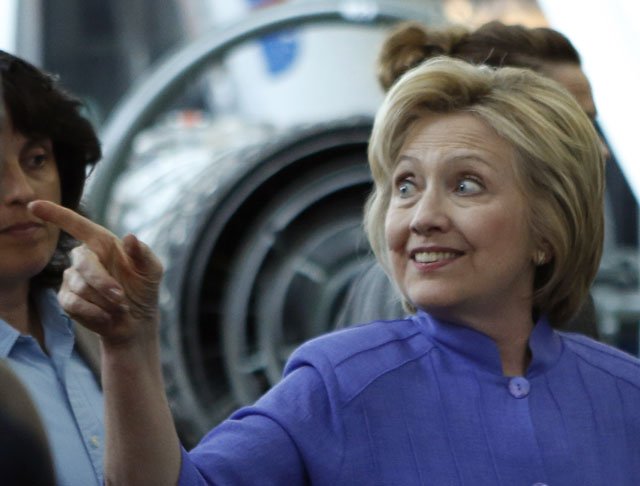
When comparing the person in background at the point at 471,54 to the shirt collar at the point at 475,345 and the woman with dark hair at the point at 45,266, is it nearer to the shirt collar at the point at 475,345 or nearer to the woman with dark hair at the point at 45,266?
the shirt collar at the point at 475,345

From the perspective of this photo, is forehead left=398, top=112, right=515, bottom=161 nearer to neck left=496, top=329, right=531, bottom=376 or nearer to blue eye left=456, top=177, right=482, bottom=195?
blue eye left=456, top=177, right=482, bottom=195

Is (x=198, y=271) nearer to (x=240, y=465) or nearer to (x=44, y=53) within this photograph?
(x=240, y=465)

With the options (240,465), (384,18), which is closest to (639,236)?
(384,18)

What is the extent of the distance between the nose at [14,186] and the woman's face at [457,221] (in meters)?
0.48

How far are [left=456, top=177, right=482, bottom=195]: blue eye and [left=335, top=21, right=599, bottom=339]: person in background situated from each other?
53cm

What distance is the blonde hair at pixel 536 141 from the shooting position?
2119 mm

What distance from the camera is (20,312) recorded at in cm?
201

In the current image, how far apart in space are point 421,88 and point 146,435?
65cm

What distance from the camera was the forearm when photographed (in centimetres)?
173

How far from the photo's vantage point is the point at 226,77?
21.2 ft

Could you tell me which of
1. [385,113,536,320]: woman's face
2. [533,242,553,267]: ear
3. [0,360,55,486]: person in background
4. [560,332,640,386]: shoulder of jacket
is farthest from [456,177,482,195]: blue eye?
[0,360,55,486]: person in background

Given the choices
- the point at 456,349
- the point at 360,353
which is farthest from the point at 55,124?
the point at 456,349

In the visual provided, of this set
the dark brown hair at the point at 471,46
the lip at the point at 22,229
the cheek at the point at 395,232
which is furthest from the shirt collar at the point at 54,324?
the dark brown hair at the point at 471,46

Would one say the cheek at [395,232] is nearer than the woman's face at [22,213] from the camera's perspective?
No
